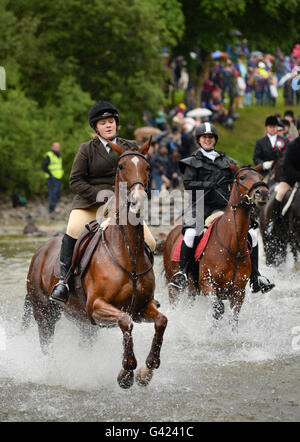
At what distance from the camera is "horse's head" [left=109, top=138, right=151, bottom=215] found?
24.2 ft

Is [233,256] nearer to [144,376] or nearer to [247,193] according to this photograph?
[247,193]

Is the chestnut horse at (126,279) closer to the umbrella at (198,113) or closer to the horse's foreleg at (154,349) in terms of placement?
the horse's foreleg at (154,349)

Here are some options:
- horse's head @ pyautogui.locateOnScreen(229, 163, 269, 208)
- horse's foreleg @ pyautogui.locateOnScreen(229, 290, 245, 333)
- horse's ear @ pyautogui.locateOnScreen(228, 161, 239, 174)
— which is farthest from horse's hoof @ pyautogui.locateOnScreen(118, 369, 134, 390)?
horse's ear @ pyautogui.locateOnScreen(228, 161, 239, 174)

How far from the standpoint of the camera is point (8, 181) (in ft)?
93.7

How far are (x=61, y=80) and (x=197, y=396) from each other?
974 inches

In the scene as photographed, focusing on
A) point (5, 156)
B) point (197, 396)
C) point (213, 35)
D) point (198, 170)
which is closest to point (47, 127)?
point (5, 156)

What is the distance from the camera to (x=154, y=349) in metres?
7.84

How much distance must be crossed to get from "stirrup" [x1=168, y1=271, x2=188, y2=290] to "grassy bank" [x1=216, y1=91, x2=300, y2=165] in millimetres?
25570

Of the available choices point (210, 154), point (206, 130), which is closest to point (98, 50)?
point (210, 154)

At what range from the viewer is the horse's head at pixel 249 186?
10.2 metres

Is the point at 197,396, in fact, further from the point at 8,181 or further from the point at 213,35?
the point at 213,35

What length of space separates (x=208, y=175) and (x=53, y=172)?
1664cm

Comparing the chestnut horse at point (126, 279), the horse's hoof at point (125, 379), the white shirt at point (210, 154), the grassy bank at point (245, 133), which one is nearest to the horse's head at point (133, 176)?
the chestnut horse at point (126, 279)

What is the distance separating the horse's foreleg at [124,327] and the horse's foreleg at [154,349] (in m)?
0.17
